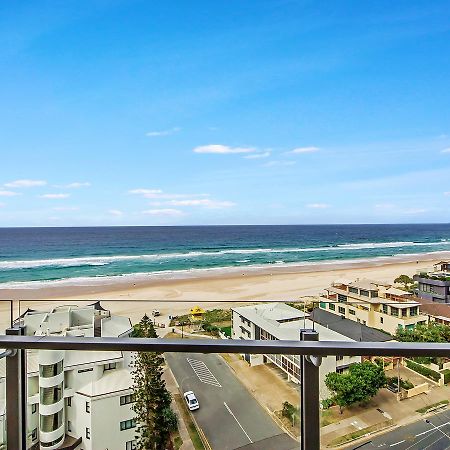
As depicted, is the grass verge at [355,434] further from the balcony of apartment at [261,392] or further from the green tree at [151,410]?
the green tree at [151,410]

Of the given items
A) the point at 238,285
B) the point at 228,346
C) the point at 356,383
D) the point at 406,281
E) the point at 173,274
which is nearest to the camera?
the point at 228,346

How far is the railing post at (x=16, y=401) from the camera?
822mm

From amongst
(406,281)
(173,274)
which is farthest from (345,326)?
(173,274)

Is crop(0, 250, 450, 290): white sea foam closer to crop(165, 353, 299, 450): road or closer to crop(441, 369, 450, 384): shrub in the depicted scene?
crop(165, 353, 299, 450): road

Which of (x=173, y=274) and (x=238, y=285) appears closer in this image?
(x=238, y=285)

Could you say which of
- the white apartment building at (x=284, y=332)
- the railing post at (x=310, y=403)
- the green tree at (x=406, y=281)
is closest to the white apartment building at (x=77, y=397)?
the white apartment building at (x=284, y=332)

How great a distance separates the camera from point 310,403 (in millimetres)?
811

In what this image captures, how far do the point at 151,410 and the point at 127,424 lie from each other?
0.22ft

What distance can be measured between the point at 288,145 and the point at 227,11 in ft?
50.6

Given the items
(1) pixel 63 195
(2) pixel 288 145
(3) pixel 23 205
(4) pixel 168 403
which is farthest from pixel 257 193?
(4) pixel 168 403

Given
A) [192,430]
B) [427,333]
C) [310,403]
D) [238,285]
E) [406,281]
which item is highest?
[427,333]

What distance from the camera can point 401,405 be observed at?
83 centimetres

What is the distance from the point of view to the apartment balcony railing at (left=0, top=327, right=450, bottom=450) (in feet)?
2.41

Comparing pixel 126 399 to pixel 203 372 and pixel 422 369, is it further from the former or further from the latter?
pixel 422 369
